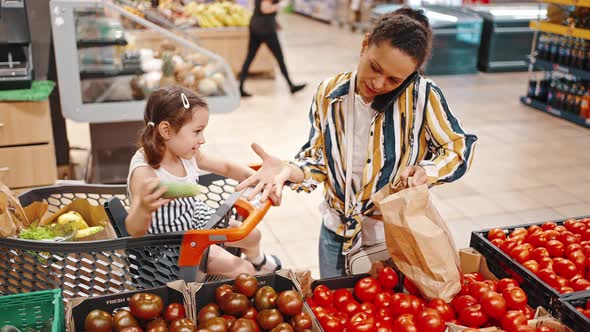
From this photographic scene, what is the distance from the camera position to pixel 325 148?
226 cm

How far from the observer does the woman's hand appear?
6.98 ft

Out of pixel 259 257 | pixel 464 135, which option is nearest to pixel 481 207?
pixel 259 257

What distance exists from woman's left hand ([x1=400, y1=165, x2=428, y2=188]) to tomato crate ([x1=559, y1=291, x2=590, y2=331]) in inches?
24.0

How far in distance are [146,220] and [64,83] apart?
8.51ft

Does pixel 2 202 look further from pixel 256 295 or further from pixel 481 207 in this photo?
pixel 481 207

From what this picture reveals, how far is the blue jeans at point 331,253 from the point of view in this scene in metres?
2.39

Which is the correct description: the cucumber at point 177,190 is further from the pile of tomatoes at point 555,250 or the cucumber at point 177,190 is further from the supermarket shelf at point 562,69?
the supermarket shelf at point 562,69

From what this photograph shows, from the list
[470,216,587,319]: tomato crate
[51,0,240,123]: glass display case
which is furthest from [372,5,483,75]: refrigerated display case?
[470,216,587,319]: tomato crate

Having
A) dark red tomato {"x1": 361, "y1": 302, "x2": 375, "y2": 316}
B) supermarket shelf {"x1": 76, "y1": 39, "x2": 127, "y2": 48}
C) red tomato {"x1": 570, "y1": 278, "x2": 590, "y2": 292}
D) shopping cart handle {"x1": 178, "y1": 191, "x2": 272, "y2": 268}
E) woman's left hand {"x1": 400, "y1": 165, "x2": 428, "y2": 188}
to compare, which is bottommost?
dark red tomato {"x1": 361, "y1": 302, "x2": 375, "y2": 316}

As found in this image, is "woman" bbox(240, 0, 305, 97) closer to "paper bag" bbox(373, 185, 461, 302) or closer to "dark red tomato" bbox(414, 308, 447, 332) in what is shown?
"paper bag" bbox(373, 185, 461, 302)

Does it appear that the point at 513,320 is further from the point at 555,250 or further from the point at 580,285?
the point at 555,250

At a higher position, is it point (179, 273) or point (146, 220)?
point (146, 220)

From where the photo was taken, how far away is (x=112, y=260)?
2.02m

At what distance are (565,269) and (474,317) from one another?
52 cm
